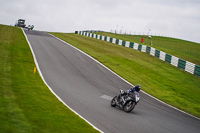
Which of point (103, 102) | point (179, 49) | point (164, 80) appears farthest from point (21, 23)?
point (103, 102)

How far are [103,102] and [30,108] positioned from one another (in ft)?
15.0

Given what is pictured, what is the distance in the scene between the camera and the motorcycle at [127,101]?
1292 centimetres

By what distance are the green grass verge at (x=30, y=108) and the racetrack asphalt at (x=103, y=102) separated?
0.81 m

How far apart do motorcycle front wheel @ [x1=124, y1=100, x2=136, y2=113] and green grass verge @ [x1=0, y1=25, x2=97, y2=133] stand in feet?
10.4

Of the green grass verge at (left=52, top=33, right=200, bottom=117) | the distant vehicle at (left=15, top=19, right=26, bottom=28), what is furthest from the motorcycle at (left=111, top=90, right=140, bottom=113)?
the distant vehicle at (left=15, top=19, right=26, bottom=28)

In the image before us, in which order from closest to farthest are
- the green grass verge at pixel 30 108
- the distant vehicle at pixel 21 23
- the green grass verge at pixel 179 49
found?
the green grass verge at pixel 30 108 → the green grass verge at pixel 179 49 → the distant vehicle at pixel 21 23

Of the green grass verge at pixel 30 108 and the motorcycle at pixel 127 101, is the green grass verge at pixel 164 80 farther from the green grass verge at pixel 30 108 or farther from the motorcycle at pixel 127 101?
the green grass verge at pixel 30 108

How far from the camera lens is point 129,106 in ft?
43.2

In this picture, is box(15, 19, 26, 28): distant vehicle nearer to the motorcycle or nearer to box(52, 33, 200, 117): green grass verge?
box(52, 33, 200, 117): green grass verge

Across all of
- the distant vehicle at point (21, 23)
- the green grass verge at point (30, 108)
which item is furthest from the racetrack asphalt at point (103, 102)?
the distant vehicle at point (21, 23)

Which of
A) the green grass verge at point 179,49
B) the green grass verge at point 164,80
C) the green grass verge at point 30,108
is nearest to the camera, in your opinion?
the green grass verge at point 30,108

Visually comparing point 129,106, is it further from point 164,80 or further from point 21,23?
point 21,23

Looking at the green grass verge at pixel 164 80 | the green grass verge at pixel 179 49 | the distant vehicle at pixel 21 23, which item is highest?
the distant vehicle at pixel 21 23

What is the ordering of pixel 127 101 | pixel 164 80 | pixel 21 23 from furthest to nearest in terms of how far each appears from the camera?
pixel 21 23, pixel 164 80, pixel 127 101
